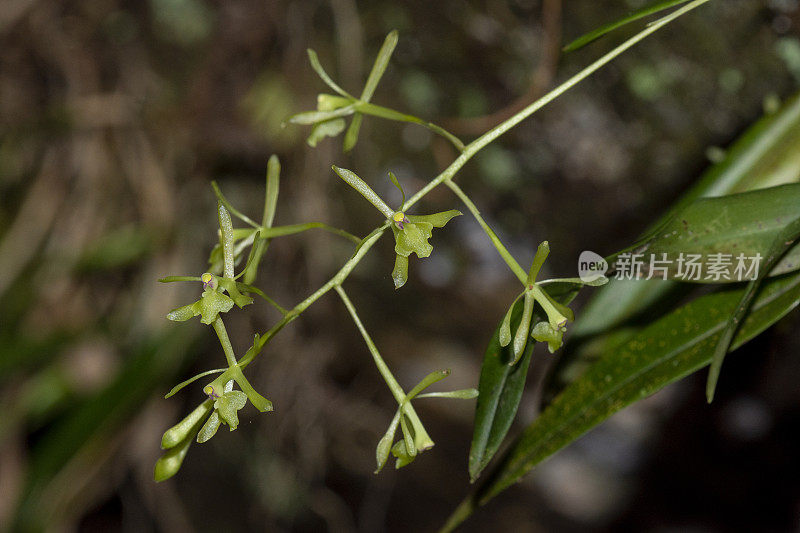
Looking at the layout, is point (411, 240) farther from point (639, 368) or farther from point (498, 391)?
point (639, 368)

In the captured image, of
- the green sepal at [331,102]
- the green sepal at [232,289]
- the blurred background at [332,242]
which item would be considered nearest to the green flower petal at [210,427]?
the green sepal at [232,289]

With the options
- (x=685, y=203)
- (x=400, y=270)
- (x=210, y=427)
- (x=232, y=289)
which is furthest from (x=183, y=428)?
(x=685, y=203)

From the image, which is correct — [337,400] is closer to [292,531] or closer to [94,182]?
[292,531]

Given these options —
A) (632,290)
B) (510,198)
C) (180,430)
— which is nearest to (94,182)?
(510,198)

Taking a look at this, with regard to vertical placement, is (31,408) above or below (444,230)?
below

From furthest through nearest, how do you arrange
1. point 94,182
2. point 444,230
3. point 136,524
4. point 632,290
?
point 136,524
point 94,182
point 444,230
point 632,290

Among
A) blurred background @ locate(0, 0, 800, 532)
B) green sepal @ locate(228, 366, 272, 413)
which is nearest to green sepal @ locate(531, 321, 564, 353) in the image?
green sepal @ locate(228, 366, 272, 413)
